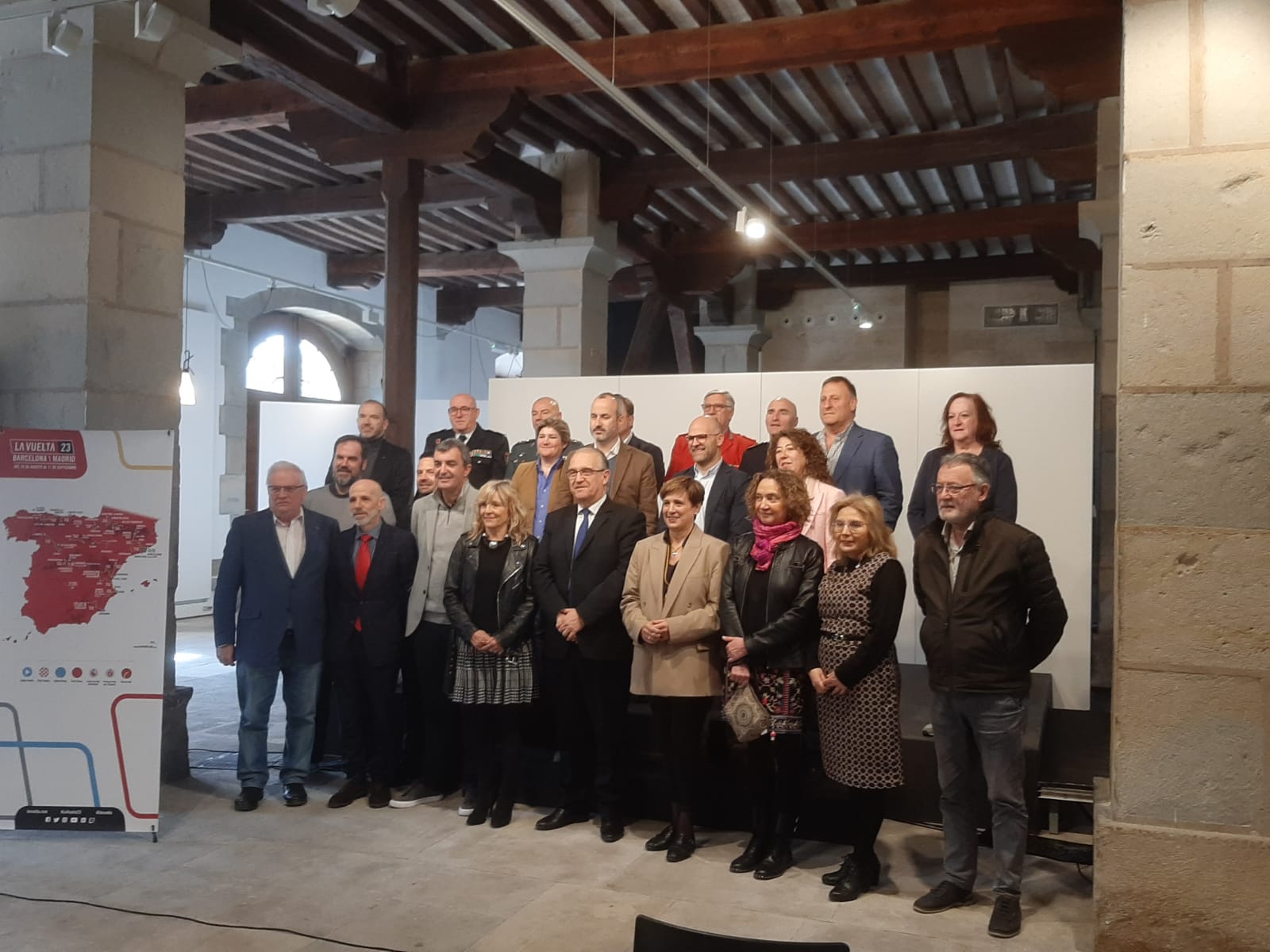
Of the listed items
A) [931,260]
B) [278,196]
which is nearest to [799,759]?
[278,196]

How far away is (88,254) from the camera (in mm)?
4434

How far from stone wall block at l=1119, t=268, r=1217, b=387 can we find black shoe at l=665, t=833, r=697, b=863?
86.8 inches

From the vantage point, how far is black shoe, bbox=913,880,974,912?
3607mm

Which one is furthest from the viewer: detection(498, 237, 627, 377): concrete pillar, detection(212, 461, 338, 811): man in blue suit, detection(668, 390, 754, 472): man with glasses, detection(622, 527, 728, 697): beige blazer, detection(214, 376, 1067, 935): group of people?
detection(498, 237, 627, 377): concrete pillar

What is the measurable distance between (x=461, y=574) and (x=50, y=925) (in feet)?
5.95

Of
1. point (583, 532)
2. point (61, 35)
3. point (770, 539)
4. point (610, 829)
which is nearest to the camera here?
point (770, 539)

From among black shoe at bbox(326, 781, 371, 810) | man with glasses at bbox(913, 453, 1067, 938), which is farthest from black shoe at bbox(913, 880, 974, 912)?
black shoe at bbox(326, 781, 371, 810)

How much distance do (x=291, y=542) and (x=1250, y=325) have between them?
364 cm

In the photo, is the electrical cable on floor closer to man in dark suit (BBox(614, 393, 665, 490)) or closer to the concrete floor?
the concrete floor

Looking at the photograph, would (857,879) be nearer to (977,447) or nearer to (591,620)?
(591,620)

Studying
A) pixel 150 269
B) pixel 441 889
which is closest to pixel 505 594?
pixel 441 889

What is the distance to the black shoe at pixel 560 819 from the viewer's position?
4.43 m

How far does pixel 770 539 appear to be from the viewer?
3891mm

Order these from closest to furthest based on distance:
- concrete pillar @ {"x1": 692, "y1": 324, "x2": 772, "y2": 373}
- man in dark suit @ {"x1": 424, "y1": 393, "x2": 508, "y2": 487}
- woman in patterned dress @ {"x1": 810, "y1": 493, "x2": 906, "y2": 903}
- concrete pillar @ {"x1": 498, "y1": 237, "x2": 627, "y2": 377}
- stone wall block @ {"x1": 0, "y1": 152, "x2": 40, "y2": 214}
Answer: woman in patterned dress @ {"x1": 810, "y1": 493, "x2": 906, "y2": 903} < stone wall block @ {"x1": 0, "y1": 152, "x2": 40, "y2": 214} < man in dark suit @ {"x1": 424, "y1": 393, "x2": 508, "y2": 487} < concrete pillar @ {"x1": 498, "y1": 237, "x2": 627, "y2": 377} < concrete pillar @ {"x1": 692, "y1": 324, "x2": 772, "y2": 373}
